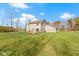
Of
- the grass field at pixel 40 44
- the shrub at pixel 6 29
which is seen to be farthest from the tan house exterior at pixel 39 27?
the shrub at pixel 6 29

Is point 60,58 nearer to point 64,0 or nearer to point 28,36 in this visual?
point 28,36

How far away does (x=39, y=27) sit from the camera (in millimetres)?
2434

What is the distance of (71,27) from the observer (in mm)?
2422

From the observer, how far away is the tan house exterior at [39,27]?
7.97 ft

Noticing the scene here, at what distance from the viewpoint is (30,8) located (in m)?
2.40

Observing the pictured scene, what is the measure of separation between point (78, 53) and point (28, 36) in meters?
0.56

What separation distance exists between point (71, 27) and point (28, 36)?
47 cm

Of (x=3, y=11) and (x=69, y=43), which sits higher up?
(x=3, y=11)

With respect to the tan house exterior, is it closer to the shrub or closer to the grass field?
the grass field

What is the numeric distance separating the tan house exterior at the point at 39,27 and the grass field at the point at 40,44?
46mm

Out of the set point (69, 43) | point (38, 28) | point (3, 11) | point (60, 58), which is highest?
point (3, 11)

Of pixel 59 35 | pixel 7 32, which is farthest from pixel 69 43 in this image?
pixel 7 32

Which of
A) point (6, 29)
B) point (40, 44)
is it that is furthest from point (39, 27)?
point (6, 29)

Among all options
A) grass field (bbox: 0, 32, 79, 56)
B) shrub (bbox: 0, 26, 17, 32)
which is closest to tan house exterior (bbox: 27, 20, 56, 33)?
grass field (bbox: 0, 32, 79, 56)
